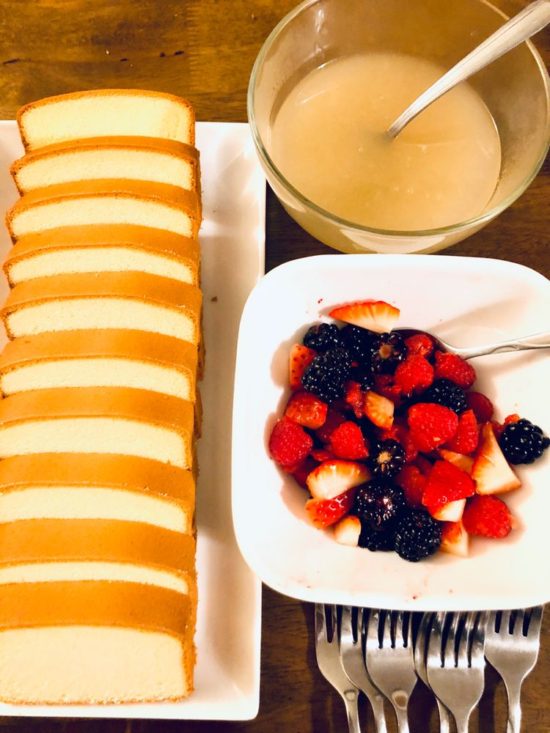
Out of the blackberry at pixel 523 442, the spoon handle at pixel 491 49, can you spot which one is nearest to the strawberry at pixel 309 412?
the blackberry at pixel 523 442

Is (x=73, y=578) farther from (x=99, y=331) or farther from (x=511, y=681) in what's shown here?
(x=511, y=681)

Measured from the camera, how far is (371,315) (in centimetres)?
116

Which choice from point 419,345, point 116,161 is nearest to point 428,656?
point 419,345

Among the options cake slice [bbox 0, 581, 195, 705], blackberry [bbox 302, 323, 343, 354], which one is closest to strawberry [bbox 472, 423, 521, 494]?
blackberry [bbox 302, 323, 343, 354]

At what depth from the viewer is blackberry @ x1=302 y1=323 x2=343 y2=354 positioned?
3.80 feet

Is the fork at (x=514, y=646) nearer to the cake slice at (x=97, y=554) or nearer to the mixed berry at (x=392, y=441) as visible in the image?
the mixed berry at (x=392, y=441)

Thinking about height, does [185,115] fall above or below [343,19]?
below

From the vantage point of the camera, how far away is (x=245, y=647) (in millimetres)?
1214

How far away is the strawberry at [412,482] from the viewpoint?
1103 millimetres

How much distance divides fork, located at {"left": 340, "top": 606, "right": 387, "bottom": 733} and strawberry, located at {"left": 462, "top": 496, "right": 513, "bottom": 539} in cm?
29

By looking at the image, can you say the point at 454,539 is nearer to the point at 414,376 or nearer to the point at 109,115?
the point at 414,376

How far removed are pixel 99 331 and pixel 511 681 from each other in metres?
1.08

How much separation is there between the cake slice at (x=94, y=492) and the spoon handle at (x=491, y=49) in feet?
2.83

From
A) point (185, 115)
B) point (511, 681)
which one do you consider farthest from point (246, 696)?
point (185, 115)
